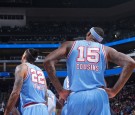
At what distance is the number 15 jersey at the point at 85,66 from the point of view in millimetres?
4273

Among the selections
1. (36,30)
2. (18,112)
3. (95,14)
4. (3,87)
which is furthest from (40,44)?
(18,112)

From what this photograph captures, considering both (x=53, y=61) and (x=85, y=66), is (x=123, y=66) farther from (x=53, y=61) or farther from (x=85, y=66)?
(x=53, y=61)

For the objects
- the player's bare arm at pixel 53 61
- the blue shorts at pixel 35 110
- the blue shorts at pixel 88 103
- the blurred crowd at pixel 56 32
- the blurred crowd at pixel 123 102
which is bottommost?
the blurred crowd at pixel 123 102

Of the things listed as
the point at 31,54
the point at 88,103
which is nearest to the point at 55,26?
the point at 31,54

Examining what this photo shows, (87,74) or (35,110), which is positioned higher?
(87,74)

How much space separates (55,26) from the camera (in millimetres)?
44406

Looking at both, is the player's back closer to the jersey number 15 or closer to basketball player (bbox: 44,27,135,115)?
basketball player (bbox: 44,27,135,115)

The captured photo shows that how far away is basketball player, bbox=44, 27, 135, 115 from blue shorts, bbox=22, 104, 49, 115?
4.89ft

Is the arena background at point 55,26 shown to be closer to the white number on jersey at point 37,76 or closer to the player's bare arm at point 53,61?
the white number on jersey at point 37,76

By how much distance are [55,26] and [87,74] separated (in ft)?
132

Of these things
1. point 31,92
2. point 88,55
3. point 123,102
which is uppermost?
point 88,55

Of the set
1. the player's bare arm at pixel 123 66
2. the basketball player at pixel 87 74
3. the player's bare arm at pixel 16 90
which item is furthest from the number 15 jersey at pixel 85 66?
the player's bare arm at pixel 16 90

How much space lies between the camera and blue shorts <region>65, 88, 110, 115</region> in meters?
4.13

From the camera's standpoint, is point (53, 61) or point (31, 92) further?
point (31, 92)
